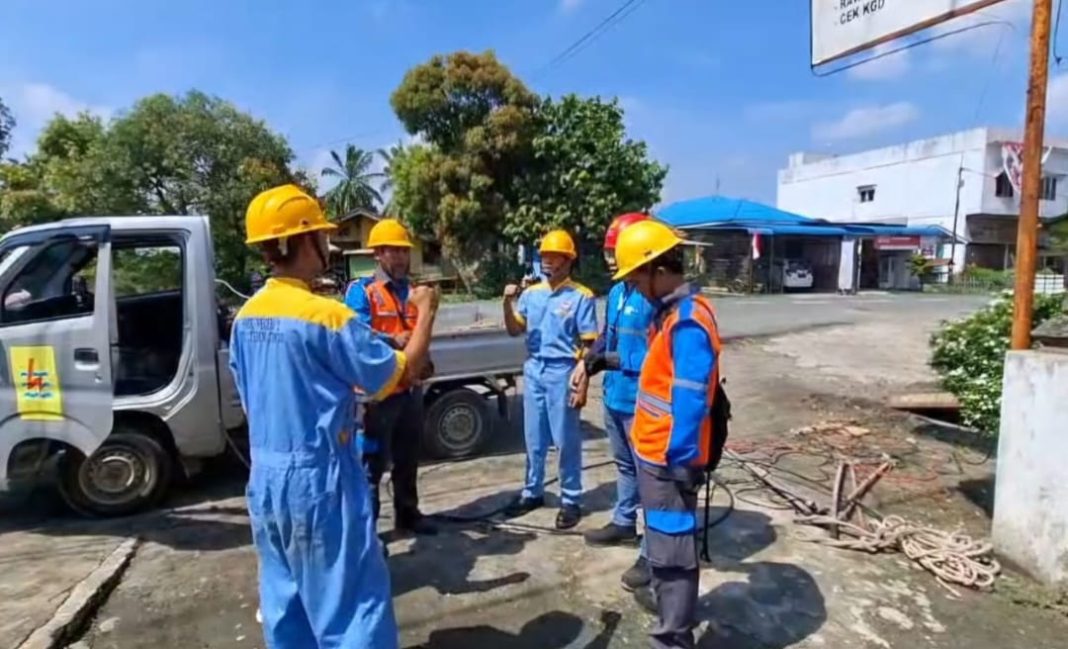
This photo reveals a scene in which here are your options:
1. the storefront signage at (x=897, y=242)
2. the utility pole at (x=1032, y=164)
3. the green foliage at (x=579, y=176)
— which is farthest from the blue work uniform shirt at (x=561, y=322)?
the storefront signage at (x=897, y=242)

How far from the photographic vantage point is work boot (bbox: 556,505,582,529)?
4102mm

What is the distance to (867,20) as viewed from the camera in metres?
4.24

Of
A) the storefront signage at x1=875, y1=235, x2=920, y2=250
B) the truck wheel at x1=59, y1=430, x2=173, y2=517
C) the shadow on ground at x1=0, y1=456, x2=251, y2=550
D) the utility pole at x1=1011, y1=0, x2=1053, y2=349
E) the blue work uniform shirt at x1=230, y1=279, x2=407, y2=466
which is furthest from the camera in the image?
the storefront signage at x1=875, y1=235, x2=920, y2=250

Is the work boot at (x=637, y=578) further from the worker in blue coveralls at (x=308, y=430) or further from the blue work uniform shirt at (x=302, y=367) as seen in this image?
the blue work uniform shirt at (x=302, y=367)

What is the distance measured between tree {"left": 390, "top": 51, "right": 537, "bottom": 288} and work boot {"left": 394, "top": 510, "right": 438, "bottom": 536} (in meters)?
18.7

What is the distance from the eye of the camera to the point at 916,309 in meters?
20.6

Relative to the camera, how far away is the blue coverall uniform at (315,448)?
6.36 ft

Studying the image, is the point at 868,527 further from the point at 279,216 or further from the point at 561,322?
the point at 279,216

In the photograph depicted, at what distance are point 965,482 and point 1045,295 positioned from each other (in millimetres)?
1474

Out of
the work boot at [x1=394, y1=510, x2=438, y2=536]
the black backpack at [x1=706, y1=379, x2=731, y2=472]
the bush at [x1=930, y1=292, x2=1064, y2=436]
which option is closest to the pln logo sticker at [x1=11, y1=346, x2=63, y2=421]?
the work boot at [x1=394, y1=510, x2=438, y2=536]

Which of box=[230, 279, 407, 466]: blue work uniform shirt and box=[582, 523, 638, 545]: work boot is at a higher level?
box=[230, 279, 407, 466]: blue work uniform shirt

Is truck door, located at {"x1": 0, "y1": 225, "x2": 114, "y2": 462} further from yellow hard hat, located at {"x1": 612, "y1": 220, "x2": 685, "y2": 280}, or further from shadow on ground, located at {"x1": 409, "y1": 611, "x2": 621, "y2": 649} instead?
yellow hard hat, located at {"x1": 612, "y1": 220, "x2": 685, "y2": 280}

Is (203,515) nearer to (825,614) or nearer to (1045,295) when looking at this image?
(825,614)

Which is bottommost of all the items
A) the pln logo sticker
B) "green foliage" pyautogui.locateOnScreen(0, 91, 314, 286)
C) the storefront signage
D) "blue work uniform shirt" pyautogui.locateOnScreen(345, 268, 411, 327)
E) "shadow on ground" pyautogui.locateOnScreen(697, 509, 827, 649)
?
"shadow on ground" pyautogui.locateOnScreen(697, 509, 827, 649)
